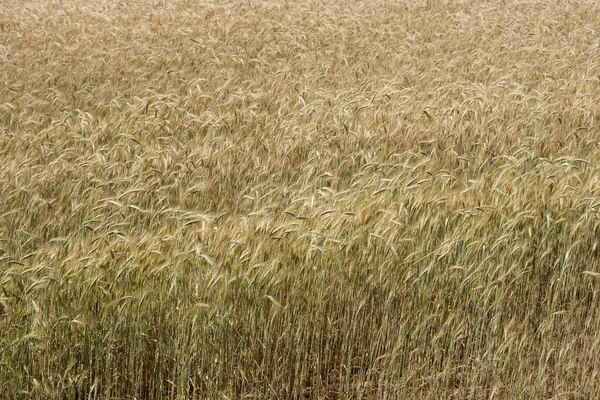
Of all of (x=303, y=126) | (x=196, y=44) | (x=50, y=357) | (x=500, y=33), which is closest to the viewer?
(x=50, y=357)

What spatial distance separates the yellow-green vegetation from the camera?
271 centimetres

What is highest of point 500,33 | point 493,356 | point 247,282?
point 500,33

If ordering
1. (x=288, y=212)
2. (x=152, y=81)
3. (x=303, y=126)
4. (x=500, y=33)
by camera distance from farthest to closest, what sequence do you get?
1. (x=500, y=33)
2. (x=152, y=81)
3. (x=303, y=126)
4. (x=288, y=212)

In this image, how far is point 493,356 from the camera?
9.17ft

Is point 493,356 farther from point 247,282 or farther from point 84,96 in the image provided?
point 84,96

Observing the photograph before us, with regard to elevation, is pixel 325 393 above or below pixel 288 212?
below

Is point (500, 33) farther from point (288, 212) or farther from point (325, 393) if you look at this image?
point (325, 393)

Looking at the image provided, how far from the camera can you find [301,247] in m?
3.01

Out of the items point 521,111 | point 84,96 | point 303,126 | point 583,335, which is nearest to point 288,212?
point 583,335

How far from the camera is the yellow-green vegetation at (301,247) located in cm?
271

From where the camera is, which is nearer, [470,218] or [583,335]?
[583,335]

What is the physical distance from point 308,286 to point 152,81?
14.6 ft

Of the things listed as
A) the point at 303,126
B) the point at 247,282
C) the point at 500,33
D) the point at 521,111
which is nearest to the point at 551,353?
the point at 247,282

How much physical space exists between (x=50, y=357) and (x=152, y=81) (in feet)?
15.2
